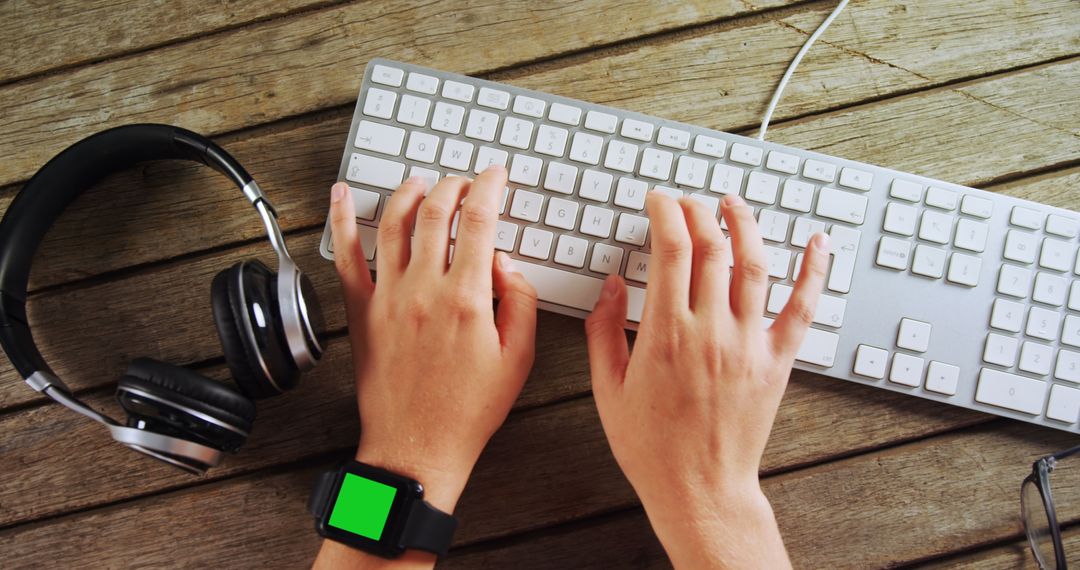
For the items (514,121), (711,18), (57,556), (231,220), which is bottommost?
(57,556)

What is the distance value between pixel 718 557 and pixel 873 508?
24 cm

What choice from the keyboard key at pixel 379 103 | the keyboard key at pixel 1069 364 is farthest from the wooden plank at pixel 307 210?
the keyboard key at pixel 1069 364

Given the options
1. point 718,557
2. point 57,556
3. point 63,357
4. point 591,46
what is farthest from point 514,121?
point 57,556

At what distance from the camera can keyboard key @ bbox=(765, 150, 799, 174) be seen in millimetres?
701

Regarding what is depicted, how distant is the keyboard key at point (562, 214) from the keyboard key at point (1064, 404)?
551mm

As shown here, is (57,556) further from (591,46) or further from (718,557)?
(591,46)

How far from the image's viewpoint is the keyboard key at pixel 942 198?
2.28 ft

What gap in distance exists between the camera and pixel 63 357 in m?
0.75

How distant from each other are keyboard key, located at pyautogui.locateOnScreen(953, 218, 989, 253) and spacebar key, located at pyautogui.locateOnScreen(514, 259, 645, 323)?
0.35 m

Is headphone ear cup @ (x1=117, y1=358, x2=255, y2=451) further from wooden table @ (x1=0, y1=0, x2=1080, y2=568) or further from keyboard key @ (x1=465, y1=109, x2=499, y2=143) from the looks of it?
keyboard key @ (x1=465, y1=109, x2=499, y2=143)

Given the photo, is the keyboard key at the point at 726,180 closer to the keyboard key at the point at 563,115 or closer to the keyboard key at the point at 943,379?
the keyboard key at the point at 563,115

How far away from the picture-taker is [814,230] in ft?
2.26

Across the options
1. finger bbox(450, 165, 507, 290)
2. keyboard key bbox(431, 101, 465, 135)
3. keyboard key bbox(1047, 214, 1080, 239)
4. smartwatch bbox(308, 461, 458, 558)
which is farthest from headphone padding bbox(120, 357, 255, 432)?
keyboard key bbox(1047, 214, 1080, 239)

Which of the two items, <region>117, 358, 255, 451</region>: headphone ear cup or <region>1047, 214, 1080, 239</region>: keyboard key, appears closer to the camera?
<region>117, 358, 255, 451</region>: headphone ear cup
